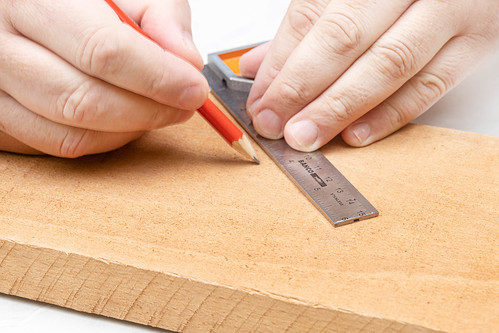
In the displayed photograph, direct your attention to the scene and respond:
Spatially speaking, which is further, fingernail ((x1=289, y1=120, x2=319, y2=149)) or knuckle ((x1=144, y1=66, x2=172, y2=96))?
fingernail ((x1=289, y1=120, x2=319, y2=149))

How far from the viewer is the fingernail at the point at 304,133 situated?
4.39 feet

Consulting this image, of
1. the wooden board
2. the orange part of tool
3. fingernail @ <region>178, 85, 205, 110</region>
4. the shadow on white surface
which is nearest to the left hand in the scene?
the wooden board

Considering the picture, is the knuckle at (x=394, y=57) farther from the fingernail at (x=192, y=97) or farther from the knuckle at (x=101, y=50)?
the knuckle at (x=101, y=50)

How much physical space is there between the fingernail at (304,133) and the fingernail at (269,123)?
5 centimetres

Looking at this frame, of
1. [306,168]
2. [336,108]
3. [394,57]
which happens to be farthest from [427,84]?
[306,168]

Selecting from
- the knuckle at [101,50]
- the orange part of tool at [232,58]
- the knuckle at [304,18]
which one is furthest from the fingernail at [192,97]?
the orange part of tool at [232,58]

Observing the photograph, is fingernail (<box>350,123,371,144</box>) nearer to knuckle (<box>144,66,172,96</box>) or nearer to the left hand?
the left hand

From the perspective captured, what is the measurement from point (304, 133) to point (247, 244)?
0.40 meters

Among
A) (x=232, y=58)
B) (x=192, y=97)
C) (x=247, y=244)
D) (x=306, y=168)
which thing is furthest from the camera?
(x=232, y=58)

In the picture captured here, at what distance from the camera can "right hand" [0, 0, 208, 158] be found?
1.07 m

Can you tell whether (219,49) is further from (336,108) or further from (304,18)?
(336,108)

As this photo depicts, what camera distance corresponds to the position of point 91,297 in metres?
1.03

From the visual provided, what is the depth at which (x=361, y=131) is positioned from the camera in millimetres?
1383

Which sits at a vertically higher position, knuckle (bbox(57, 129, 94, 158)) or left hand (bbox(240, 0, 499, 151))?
left hand (bbox(240, 0, 499, 151))
